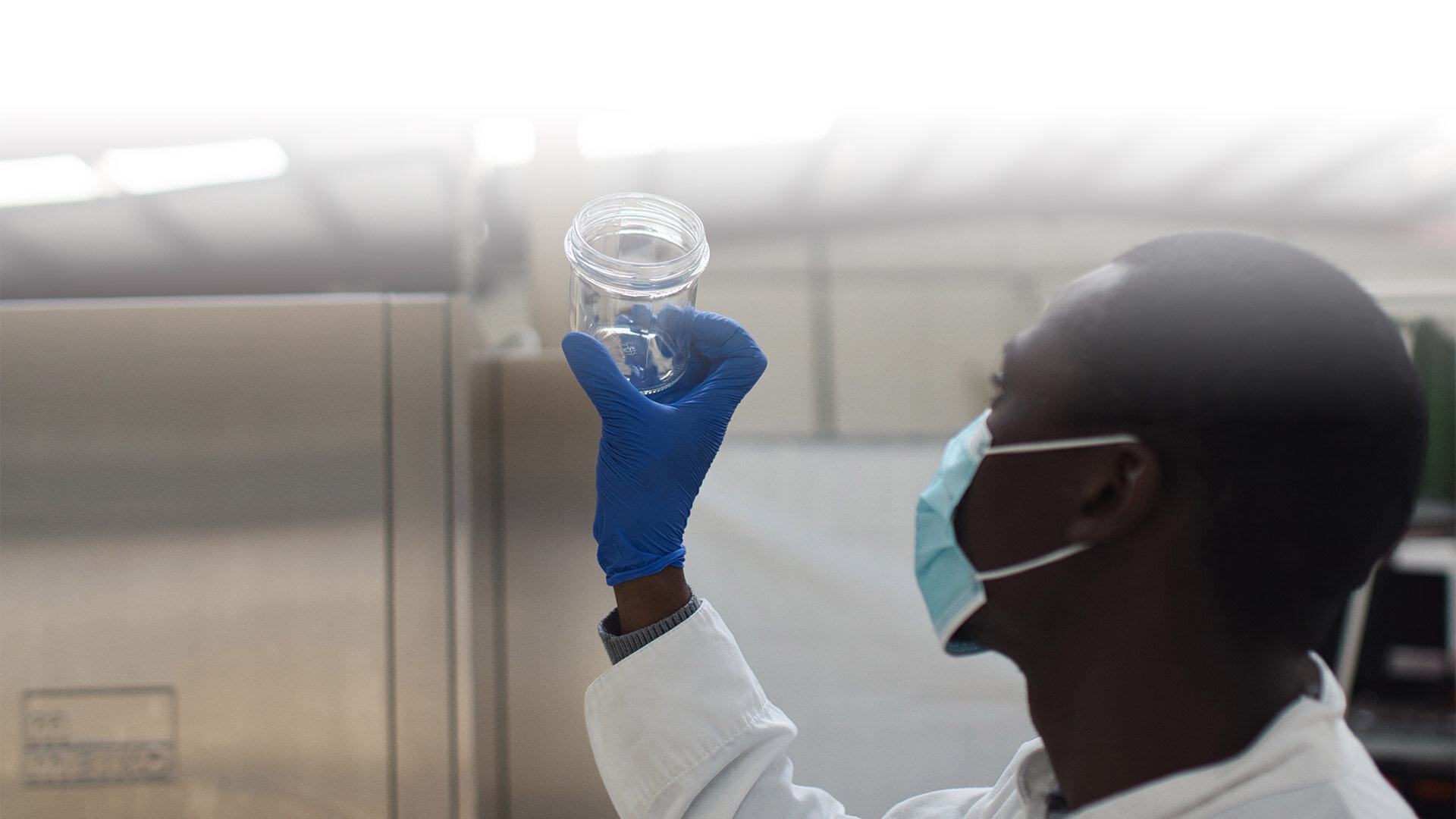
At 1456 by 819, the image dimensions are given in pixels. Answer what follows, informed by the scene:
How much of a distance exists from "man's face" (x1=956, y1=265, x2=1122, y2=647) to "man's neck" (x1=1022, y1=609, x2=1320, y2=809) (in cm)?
6

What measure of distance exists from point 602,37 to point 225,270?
541 cm

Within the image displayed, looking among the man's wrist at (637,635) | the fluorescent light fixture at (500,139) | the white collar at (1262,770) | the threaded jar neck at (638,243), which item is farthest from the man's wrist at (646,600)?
the fluorescent light fixture at (500,139)

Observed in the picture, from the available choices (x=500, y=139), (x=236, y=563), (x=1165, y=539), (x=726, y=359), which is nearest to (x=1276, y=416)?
(x=1165, y=539)

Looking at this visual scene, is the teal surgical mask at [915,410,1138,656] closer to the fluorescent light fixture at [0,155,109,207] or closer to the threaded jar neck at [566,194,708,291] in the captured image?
the threaded jar neck at [566,194,708,291]

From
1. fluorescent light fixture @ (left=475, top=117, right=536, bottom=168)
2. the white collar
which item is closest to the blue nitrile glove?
the white collar

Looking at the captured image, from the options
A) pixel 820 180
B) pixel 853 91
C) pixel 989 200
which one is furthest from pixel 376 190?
pixel 853 91

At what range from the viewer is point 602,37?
1.24 metres

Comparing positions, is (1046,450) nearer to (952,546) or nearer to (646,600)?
(952,546)

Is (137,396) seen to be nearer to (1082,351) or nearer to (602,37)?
(602,37)

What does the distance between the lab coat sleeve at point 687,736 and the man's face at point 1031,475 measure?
0.24 meters

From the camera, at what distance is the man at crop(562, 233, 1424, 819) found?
22.5 inches

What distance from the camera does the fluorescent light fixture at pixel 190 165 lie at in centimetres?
412

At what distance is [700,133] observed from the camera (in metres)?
2.55

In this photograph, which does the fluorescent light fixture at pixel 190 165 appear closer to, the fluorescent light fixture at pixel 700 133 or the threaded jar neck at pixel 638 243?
the fluorescent light fixture at pixel 700 133
